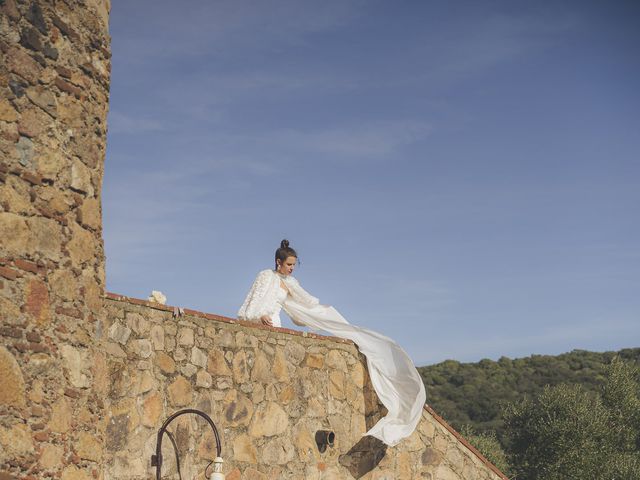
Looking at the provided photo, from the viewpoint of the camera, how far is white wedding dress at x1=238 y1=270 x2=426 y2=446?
845 cm

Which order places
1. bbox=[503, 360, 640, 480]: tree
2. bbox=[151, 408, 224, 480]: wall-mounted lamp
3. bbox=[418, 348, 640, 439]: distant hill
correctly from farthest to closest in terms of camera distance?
bbox=[418, 348, 640, 439]: distant hill, bbox=[503, 360, 640, 480]: tree, bbox=[151, 408, 224, 480]: wall-mounted lamp

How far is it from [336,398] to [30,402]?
4.56 m

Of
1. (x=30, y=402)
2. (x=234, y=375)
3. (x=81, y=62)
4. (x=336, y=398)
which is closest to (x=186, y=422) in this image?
(x=234, y=375)

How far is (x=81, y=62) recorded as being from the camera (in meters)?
4.76

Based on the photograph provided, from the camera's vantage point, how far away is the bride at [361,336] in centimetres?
848

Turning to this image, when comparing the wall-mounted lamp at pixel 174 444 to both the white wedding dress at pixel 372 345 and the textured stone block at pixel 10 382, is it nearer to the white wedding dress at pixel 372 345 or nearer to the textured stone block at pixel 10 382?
the white wedding dress at pixel 372 345

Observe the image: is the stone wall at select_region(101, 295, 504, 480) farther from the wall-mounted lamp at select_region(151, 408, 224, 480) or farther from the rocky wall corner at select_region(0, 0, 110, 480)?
the rocky wall corner at select_region(0, 0, 110, 480)

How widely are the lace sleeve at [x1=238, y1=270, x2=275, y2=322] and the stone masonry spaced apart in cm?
120

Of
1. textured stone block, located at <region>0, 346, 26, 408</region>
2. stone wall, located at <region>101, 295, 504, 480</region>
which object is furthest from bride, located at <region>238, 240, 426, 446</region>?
textured stone block, located at <region>0, 346, 26, 408</region>

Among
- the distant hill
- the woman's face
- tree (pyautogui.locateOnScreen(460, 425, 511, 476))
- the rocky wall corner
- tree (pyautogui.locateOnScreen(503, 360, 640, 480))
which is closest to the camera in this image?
the rocky wall corner

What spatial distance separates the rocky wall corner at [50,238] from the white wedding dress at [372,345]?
372 cm

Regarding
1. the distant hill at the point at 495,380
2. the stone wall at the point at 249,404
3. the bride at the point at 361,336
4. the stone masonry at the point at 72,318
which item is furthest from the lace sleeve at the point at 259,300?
the distant hill at the point at 495,380

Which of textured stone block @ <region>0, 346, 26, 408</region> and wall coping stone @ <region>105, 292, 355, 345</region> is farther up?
wall coping stone @ <region>105, 292, 355, 345</region>

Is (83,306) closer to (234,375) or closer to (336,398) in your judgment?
(234,375)
